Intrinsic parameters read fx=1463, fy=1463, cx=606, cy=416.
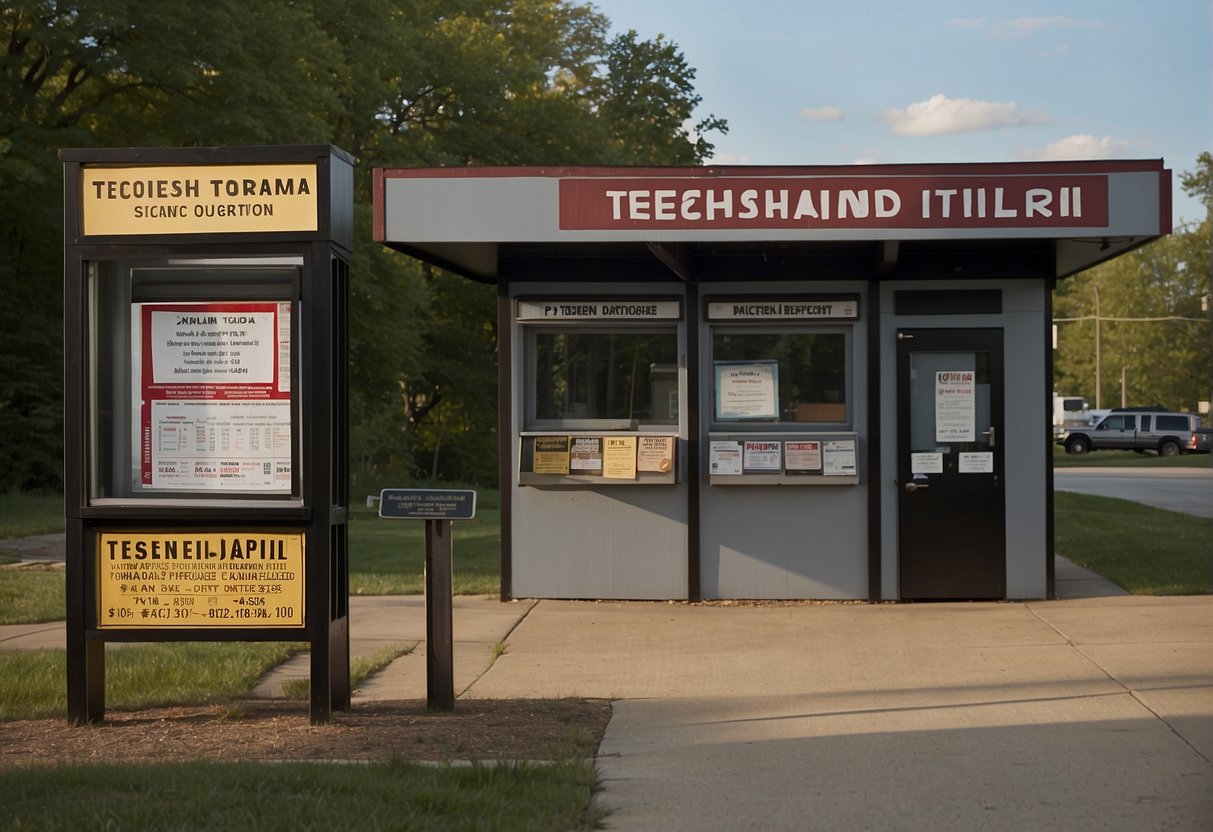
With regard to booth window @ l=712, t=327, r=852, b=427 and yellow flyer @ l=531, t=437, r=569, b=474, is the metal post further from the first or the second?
booth window @ l=712, t=327, r=852, b=427

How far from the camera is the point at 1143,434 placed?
57.8 m

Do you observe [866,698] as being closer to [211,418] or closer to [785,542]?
[785,542]

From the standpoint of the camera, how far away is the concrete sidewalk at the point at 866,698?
5.92 metres

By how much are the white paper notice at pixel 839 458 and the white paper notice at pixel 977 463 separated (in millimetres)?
877

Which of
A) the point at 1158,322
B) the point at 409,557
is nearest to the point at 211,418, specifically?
the point at 409,557

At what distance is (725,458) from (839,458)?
90 centimetres

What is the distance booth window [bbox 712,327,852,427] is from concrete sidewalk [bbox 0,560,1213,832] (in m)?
1.55

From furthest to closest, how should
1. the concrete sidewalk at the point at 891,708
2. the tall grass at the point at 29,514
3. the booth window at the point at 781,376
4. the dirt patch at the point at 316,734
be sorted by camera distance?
the tall grass at the point at 29,514
the booth window at the point at 781,376
the dirt patch at the point at 316,734
the concrete sidewalk at the point at 891,708

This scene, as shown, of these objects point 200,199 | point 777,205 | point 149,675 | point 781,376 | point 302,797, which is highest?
point 777,205

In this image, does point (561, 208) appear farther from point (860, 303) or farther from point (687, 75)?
point (687, 75)

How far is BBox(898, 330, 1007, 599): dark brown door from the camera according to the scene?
11547 millimetres

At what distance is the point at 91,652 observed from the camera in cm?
749

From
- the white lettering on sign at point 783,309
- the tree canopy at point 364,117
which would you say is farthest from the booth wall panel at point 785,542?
the tree canopy at point 364,117

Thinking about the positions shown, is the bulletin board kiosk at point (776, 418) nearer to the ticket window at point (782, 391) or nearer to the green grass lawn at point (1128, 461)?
the ticket window at point (782, 391)
